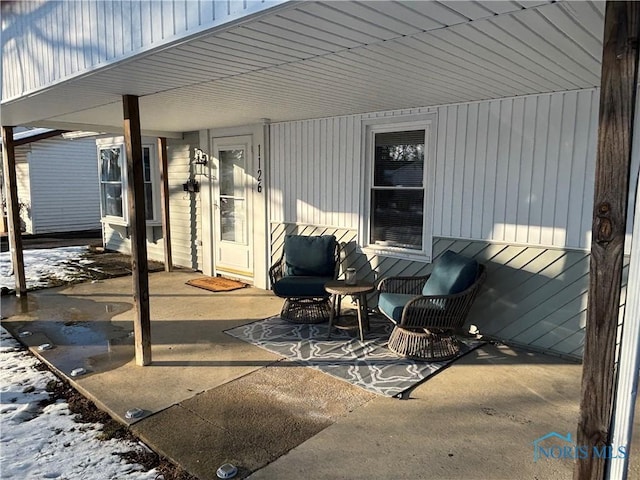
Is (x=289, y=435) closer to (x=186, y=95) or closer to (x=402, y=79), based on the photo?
(x=402, y=79)

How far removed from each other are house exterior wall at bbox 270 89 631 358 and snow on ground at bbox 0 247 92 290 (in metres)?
5.26

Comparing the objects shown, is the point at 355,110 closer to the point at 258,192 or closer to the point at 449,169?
the point at 449,169

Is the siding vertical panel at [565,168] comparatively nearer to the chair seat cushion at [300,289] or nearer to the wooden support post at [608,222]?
Answer: the chair seat cushion at [300,289]

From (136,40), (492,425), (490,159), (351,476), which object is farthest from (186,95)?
(492,425)

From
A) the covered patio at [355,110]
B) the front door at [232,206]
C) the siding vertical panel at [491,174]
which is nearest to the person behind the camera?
the covered patio at [355,110]

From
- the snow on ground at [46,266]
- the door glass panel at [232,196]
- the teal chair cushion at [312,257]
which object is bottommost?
the snow on ground at [46,266]

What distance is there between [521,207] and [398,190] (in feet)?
4.37

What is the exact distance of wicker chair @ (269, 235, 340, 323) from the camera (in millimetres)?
4629

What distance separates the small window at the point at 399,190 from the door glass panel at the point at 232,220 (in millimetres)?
2237

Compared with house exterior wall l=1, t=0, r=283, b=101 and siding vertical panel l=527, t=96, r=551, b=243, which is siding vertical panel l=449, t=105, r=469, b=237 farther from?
house exterior wall l=1, t=0, r=283, b=101

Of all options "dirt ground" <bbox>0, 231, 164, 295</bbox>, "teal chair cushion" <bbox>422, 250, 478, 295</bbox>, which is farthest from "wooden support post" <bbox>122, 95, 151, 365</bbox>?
"dirt ground" <bbox>0, 231, 164, 295</bbox>

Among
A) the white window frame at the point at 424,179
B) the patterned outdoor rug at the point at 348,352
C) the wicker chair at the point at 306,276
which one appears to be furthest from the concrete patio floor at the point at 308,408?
the white window frame at the point at 424,179

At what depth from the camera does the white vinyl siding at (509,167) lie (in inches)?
Answer: 142

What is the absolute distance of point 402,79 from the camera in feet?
10.7
